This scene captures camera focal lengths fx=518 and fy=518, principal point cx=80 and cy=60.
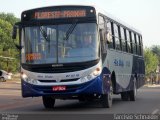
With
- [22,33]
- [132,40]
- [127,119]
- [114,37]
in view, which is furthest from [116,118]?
[132,40]

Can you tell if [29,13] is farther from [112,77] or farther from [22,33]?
[112,77]

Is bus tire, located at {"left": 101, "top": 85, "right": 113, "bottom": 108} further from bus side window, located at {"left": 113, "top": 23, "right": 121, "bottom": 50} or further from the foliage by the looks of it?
the foliage

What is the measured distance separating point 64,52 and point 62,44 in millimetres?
292

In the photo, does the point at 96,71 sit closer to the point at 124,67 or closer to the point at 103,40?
the point at 103,40

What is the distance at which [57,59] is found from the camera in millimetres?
16750

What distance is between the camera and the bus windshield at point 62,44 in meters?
16.7

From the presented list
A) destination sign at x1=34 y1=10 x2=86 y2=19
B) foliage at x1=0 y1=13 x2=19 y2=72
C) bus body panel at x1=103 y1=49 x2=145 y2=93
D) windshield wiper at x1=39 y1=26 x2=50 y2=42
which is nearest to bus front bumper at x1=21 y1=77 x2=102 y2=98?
bus body panel at x1=103 y1=49 x2=145 y2=93

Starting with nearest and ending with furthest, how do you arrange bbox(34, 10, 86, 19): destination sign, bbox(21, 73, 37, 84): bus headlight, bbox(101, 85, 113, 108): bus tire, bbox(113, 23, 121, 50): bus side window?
1. bbox(21, 73, 37, 84): bus headlight
2. bbox(34, 10, 86, 19): destination sign
3. bbox(101, 85, 113, 108): bus tire
4. bbox(113, 23, 121, 50): bus side window

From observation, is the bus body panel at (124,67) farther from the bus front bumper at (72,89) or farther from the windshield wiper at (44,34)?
the windshield wiper at (44,34)

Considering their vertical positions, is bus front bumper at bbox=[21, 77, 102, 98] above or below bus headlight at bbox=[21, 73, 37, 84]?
below

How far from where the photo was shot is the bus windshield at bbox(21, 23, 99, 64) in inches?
659

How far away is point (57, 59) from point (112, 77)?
10.9ft

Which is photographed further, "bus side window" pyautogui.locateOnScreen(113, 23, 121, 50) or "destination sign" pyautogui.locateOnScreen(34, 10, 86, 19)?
"bus side window" pyautogui.locateOnScreen(113, 23, 121, 50)

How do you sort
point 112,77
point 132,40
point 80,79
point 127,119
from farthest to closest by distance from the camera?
point 132,40 → point 112,77 → point 80,79 → point 127,119
